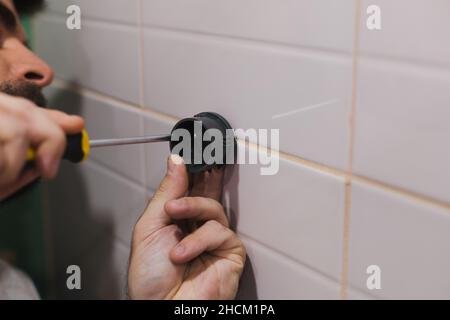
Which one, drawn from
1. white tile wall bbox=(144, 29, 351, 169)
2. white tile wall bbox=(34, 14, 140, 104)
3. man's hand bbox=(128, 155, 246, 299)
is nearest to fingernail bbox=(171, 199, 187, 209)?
man's hand bbox=(128, 155, 246, 299)

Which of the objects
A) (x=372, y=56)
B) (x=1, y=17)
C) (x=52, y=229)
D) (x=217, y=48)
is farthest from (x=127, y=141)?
(x=52, y=229)

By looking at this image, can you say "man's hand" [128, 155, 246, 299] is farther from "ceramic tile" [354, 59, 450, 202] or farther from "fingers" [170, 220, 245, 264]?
"ceramic tile" [354, 59, 450, 202]

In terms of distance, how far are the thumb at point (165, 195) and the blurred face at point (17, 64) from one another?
270mm

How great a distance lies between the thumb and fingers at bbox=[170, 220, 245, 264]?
5 cm

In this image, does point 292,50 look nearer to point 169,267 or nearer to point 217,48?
point 217,48

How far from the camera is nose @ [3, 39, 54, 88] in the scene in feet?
2.77

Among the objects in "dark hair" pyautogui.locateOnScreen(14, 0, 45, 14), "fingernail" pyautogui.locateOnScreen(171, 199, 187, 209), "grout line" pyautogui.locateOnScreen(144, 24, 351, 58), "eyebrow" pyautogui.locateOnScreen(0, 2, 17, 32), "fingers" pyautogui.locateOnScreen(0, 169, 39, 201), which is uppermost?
"dark hair" pyautogui.locateOnScreen(14, 0, 45, 14)

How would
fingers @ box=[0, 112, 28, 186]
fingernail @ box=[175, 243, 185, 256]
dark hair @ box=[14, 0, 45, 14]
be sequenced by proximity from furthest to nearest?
dark hair @ box=[14, 0, 45, 14] → fingernail @ box=[175, 243, 185, 256] → fingers @ box=[0, 112, 28, 186]

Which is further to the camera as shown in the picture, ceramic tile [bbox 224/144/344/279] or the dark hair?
the dark hair

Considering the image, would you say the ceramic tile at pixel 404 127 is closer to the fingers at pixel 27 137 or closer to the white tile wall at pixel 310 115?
the white tile wall at pixel 310 115

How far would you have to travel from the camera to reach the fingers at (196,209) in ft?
2.17

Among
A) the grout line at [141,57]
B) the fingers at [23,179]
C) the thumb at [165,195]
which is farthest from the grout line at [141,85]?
the fingers at [23,179]

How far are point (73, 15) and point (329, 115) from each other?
52cm

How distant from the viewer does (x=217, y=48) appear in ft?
2.22
